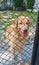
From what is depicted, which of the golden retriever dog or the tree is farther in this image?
the tree

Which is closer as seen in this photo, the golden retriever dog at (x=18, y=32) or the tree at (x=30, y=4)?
the golden retriever dog at (x=18, y=32)

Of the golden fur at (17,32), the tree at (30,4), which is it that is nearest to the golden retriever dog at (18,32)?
the golden fur at (17,32)

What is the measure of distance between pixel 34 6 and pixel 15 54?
299 cm

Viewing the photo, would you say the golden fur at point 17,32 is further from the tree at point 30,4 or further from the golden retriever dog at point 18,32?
the tree at point 30,4

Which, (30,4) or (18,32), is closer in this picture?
(18,32)

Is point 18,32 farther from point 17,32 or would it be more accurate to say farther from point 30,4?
point 30,4

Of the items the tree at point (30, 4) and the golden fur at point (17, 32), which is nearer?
the golden fur at point (17, 32)

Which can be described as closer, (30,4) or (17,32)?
(17,32)

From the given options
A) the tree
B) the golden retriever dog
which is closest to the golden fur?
the golden retriever dog

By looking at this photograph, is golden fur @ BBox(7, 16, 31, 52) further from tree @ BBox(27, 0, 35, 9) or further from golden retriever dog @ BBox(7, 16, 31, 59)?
tree @ BBox(27, 0, 35, 9)

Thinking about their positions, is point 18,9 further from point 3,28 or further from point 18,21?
point 18,21

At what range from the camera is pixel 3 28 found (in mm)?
3662

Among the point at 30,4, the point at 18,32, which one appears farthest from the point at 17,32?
the point at 30,4

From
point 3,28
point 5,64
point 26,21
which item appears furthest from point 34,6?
point 5,64
